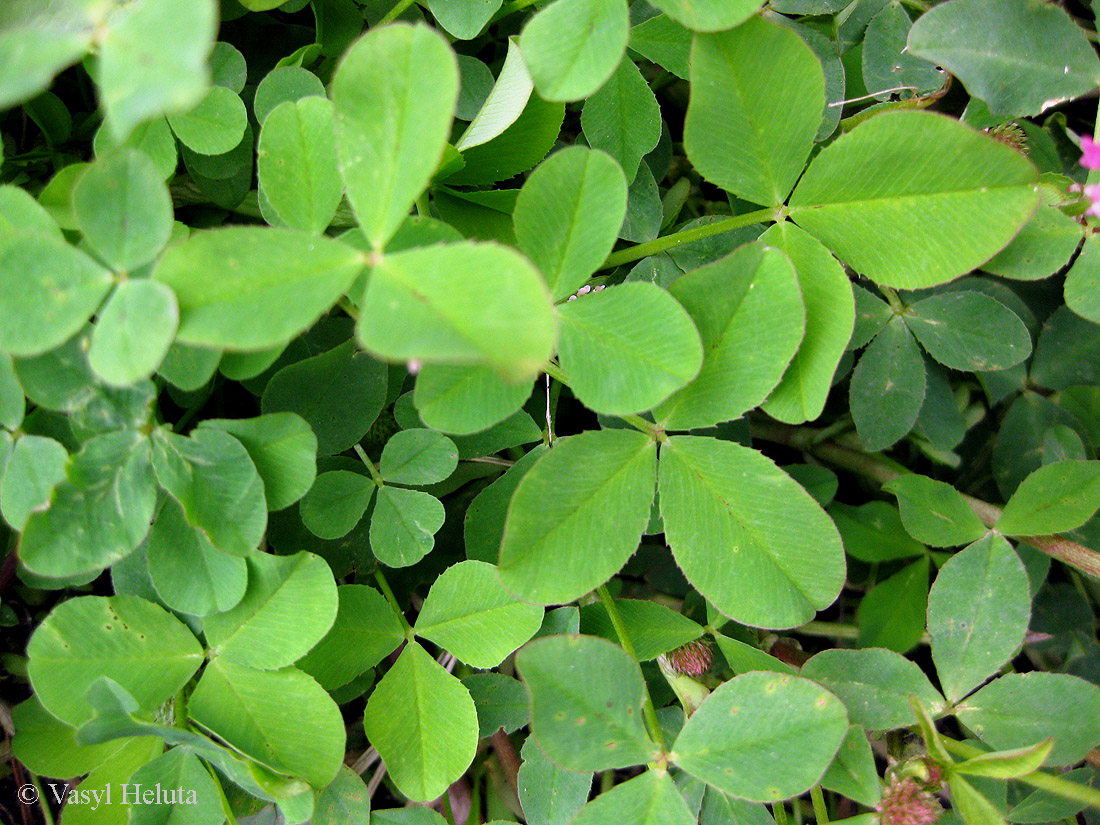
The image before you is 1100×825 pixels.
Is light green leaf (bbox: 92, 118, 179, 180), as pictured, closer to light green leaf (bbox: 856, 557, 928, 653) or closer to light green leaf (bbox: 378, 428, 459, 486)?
light green leaf (bbox: 378, 428, 459, 486)

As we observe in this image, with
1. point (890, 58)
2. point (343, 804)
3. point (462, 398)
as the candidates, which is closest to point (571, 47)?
point (462, 398)

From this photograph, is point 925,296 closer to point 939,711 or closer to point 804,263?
point 804,263

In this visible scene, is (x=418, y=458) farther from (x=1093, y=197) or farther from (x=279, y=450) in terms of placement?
(x=1093, y=197)

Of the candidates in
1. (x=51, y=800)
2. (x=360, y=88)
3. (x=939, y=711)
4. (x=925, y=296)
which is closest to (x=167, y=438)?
(x=360, y=88)

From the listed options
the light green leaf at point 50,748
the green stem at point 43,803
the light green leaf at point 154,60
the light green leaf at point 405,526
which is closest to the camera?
the light green leaf at point 154,60

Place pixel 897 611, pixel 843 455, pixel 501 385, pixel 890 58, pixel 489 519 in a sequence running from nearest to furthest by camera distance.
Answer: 1. pixel 501 385
2. pixel 489 519
3. pixel 890 58
4. pixel 897 611
5. pixel 843 455

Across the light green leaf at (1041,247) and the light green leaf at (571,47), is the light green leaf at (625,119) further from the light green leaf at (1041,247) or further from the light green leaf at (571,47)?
the light green leaf at (1041,247)

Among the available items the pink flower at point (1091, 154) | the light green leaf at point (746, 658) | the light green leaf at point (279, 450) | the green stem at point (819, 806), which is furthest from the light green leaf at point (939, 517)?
the light green leaf at point (279, 450)

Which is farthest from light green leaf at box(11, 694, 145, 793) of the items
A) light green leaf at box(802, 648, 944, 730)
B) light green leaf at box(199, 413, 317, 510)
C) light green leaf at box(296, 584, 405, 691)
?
light green leaf at box(802, 648, 944, 730)
